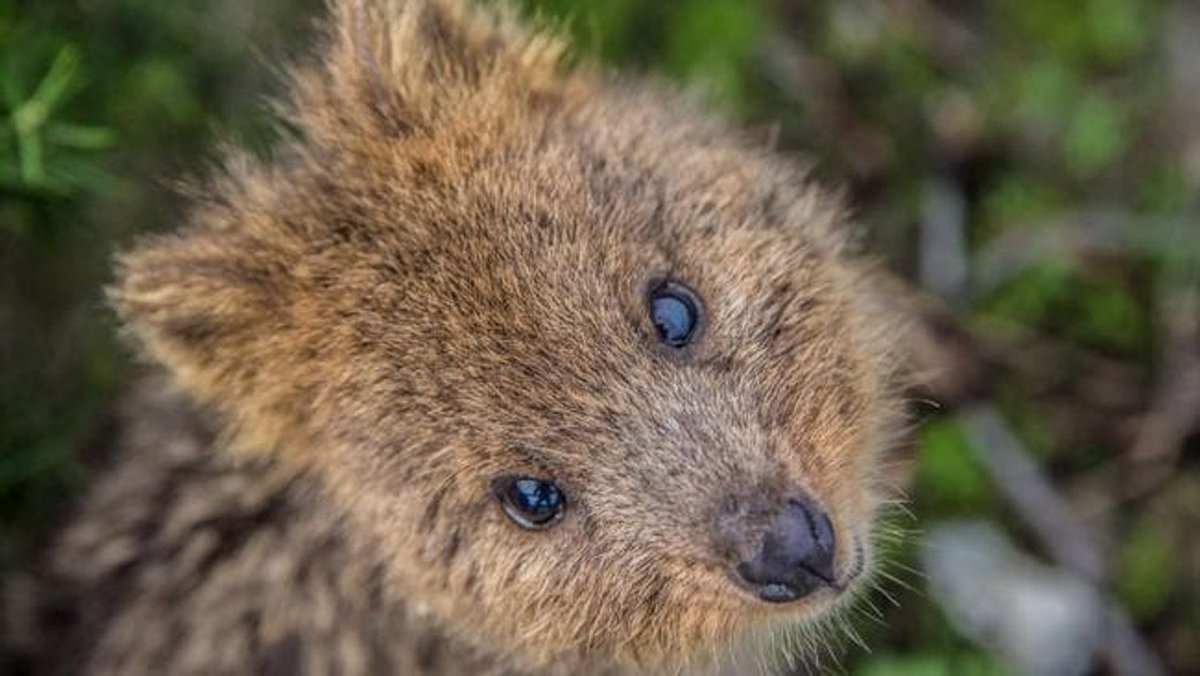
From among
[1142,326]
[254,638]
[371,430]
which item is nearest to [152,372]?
[254,638]

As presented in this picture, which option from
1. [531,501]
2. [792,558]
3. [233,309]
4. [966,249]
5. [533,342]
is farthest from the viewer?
[966,249]

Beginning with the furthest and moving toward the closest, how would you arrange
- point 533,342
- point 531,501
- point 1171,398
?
point 1171,398 < point 531,501 < point 533,342

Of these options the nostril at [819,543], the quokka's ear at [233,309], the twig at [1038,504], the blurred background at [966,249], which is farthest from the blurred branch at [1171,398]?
the quokka's ear at [233,309]

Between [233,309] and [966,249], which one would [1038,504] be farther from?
[233,309]

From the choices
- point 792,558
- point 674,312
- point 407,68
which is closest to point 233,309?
point 407,68

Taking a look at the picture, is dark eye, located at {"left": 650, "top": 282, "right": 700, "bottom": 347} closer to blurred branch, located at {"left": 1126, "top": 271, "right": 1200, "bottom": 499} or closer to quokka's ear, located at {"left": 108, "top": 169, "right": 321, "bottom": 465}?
quokka's ear, located at {"left": 108, "top": 169, "right": 321, "bottom": 465}

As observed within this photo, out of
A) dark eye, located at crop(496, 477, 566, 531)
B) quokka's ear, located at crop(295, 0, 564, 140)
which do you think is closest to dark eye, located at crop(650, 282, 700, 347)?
dark eye, located at crop(496, 477, 566, 531)

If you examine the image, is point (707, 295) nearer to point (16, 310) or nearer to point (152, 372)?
point (152, 372)
